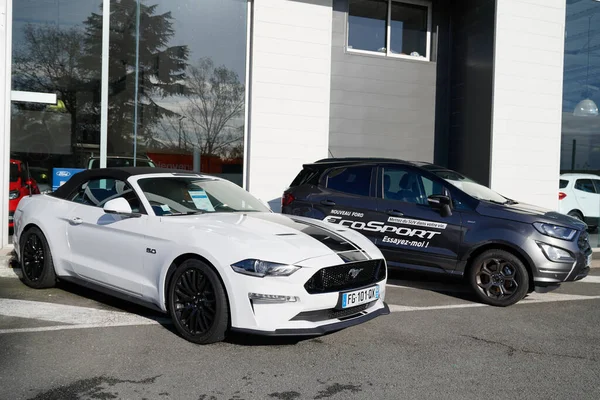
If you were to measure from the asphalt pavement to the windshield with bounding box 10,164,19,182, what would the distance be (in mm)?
3709

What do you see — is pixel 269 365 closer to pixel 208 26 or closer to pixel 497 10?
pixel 208 26

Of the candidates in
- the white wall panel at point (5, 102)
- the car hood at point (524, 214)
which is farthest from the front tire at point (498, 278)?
the white wall panel at point (5, 102)

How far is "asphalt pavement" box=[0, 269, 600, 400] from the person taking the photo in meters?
3.92

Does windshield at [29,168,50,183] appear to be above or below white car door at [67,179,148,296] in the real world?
above

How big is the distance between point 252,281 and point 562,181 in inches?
407

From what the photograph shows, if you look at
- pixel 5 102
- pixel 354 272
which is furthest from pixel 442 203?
pixel 5 102

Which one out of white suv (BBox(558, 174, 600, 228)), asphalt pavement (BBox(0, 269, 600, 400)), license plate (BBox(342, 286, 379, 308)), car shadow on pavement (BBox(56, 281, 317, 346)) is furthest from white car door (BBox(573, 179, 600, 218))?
car shadow on pavement (BBox(56, 281, 317, 346))

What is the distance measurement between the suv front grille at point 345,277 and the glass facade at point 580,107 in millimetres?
9123

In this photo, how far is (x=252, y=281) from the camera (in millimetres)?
4379

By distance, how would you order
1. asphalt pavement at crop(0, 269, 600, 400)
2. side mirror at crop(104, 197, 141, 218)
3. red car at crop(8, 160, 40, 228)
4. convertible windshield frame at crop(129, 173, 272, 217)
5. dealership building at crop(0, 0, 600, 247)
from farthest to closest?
1. dealership building at crop(0, 0, 600, 247)
2. red car at crop(8, 160, 40, 228)
3. convertible windshield frame at crop(129, 173, 272, 217)
4. side mirror at crop(104, 197, 141, 218)
5. asphalt pavement at crop(0, 269, 600, 400)

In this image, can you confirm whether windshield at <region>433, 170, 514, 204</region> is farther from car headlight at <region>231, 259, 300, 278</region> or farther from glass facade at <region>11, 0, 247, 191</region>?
glass facade at <region>11, 0, 247, 191</region>

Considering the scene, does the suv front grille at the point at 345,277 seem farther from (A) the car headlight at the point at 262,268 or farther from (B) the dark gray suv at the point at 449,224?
(B) the dark gray suv at the point at 449,224

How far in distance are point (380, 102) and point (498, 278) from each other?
6.43m

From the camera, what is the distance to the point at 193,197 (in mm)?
5676
